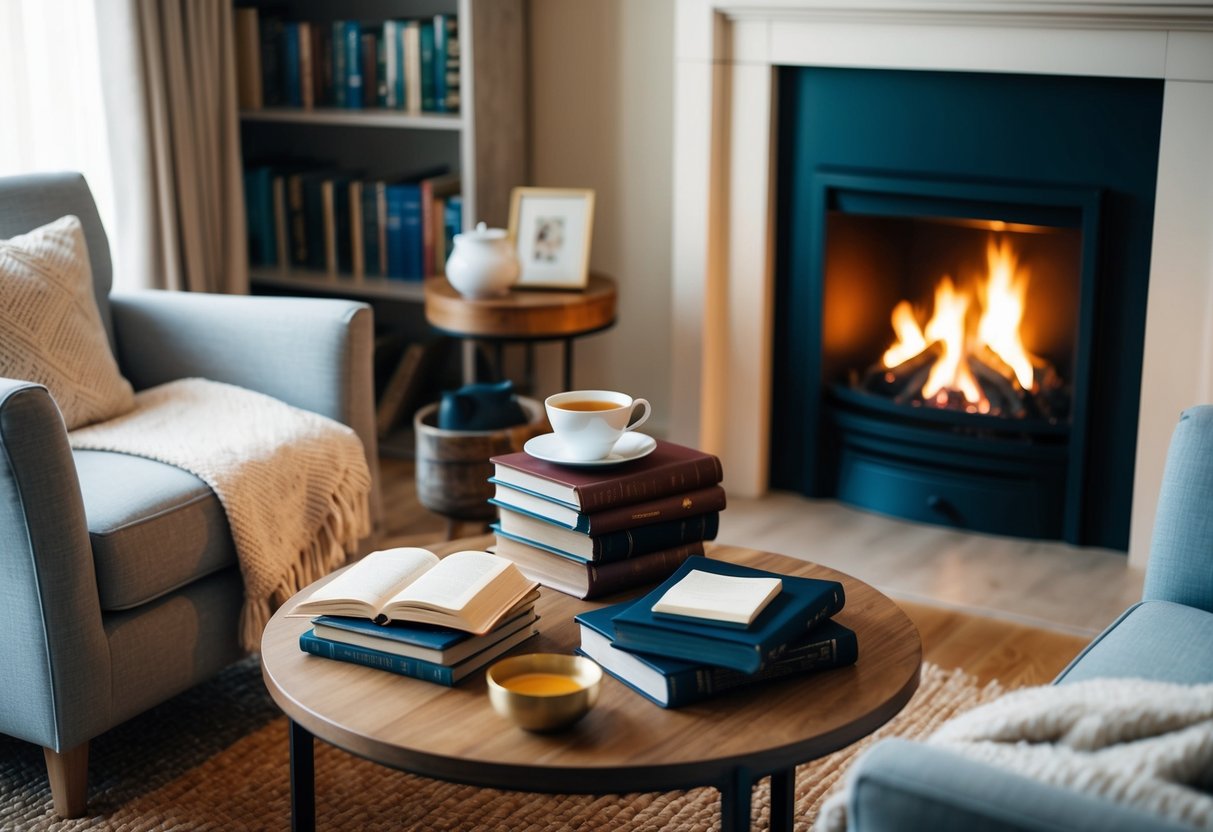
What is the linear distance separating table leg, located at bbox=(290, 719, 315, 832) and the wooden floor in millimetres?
1208

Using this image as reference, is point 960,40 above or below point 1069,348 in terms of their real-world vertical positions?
above

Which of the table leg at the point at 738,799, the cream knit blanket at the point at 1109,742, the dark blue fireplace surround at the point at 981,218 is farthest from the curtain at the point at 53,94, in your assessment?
the cream knit blanket at the point at 1109,742

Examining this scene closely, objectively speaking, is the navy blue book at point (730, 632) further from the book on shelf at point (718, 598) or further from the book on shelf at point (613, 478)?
the book on shelf at point (613, 478)

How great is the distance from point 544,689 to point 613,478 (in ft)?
1.18

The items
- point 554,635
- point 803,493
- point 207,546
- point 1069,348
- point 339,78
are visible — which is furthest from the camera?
Answer: point 339,78

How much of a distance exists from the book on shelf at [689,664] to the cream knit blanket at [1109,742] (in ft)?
0.96

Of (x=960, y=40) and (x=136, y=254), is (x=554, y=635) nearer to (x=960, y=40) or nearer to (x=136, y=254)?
(x=960, y=40)

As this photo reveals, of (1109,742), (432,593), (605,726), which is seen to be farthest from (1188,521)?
(432,593)

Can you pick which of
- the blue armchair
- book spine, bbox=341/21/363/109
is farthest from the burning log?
book spine, bbox=341/21/363/109

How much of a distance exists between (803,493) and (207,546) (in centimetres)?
166

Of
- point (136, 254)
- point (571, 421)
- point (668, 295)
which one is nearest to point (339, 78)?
point (136, 254)

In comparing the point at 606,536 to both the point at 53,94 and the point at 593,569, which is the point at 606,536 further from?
the point at 53,94

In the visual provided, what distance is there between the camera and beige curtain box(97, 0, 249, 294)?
3139 mm

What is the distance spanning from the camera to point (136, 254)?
10.5 feet
